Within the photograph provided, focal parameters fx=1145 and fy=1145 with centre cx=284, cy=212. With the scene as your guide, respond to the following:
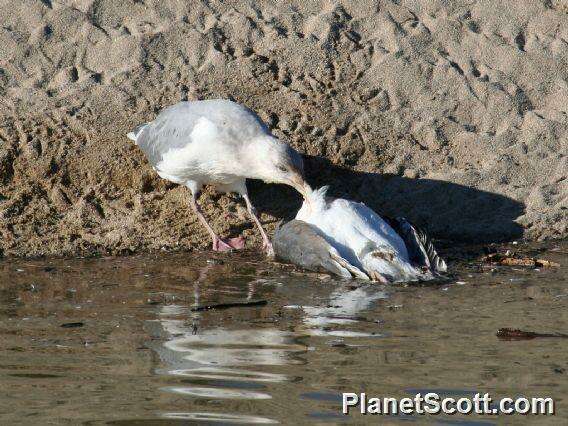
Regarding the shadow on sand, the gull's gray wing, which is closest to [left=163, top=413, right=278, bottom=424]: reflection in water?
the gull's gray wing

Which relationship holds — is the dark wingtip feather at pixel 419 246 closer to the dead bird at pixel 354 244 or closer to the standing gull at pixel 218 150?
the dead bird at pixel 354 244

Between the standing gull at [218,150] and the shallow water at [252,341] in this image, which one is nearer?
the shallow water at [252,341]

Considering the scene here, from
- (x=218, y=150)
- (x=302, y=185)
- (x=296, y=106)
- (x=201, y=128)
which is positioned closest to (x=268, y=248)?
(x=302, y=185)

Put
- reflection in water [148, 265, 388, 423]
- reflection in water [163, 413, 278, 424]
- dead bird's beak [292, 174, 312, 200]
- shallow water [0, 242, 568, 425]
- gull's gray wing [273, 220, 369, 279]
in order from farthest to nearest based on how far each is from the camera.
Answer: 1. dead bird's beak [292, 174, 312, 200]
2. gull's gray wing [273, 220, 369, 279]
3. reflection in water [148, 265, 388, 423]
4. shallow water [0, 242, 568, 425]
5. reflection in water [163, 413, 278, 424]

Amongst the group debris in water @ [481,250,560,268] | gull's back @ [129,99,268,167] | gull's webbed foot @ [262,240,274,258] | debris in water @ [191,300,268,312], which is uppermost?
gull's back @ [129,99,268,167]

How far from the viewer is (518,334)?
5746 mm

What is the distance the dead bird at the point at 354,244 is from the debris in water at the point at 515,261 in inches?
18.6

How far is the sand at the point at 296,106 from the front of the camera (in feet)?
28.2

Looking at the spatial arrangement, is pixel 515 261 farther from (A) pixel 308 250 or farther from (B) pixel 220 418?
(B) pixel 220 418

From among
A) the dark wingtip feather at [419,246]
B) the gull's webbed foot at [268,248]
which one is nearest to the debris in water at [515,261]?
the dark wingtip feather at [419,246]

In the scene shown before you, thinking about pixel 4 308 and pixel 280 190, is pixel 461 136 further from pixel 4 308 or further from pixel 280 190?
pixel 4 308

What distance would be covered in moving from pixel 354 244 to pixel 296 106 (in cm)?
214

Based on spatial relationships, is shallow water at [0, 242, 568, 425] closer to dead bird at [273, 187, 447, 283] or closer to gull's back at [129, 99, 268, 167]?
dead bird at [273, 187, 447, 283]

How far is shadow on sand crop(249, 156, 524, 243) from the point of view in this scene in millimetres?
8570
